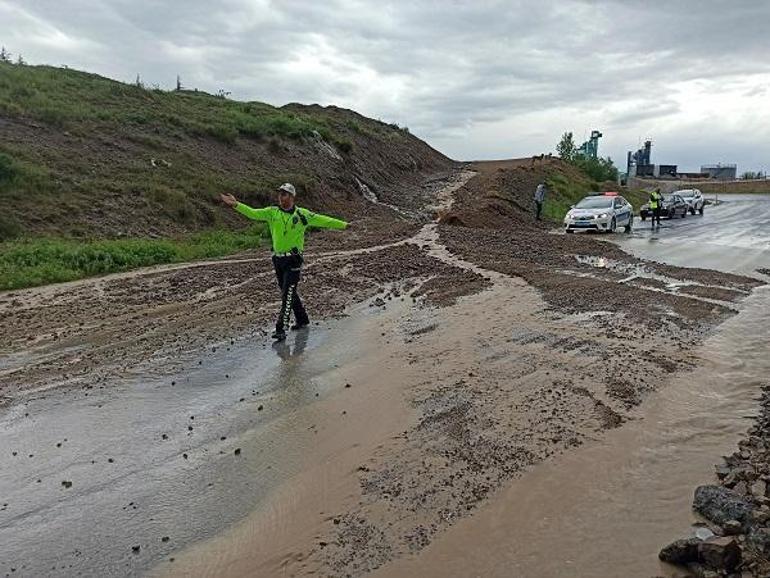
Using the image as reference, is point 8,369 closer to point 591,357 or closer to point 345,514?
point 345,514

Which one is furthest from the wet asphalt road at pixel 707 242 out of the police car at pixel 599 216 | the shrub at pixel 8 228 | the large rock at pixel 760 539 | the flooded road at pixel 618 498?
the shrub at pixel 8 228

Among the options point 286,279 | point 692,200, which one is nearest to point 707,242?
point 286,279

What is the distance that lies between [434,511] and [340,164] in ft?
94.5

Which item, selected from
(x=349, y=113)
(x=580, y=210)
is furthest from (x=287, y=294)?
(x=349, y=113)

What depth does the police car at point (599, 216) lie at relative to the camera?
24.1 metres

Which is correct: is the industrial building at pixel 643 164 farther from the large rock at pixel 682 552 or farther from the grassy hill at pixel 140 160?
the large rock at pixel 682 552

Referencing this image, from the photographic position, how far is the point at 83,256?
45.0ft

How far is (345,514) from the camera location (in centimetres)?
439

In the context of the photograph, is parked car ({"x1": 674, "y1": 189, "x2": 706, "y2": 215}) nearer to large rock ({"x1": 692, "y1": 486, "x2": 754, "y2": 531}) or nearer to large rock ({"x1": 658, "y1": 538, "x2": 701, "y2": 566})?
large rock ({"x1": 692, "y1": 486, "x2": 754, "y2": 531})

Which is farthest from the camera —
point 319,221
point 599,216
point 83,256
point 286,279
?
point 599,216

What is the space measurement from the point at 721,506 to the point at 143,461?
4232 mm

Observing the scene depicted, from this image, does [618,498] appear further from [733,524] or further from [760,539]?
[760,539]

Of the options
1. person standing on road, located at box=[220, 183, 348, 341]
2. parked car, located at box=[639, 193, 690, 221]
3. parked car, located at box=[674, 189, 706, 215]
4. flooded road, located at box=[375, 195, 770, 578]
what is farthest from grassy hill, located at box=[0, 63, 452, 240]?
parked car, located at box=[674, 189, 706, 215]

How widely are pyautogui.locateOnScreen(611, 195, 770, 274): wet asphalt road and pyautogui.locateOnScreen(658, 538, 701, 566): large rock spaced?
1233cm
